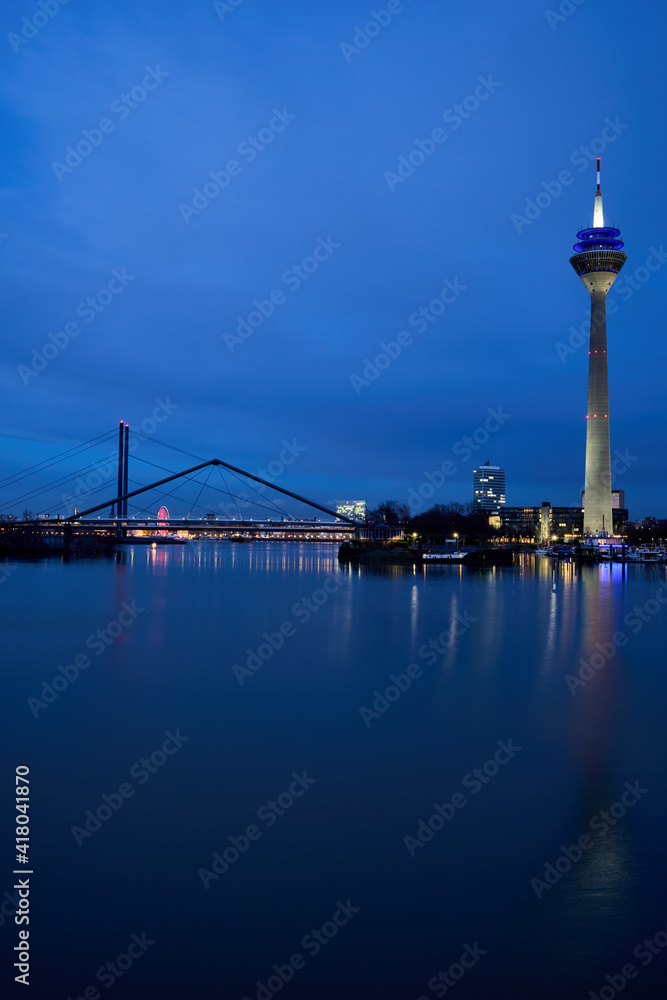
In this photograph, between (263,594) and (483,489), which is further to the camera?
(483,489)

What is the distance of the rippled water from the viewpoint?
10.8 ft

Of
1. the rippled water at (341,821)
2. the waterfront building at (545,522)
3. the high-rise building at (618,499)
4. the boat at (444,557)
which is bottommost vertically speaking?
the rippled water at (341,821)

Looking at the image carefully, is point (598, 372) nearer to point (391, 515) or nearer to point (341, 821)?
point (391, 515)

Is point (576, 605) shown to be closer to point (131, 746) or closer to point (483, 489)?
point (131, 746)

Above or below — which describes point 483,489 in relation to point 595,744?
above

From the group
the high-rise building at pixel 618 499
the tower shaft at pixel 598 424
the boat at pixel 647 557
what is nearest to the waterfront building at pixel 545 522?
the high-rise building at pixel 618 499

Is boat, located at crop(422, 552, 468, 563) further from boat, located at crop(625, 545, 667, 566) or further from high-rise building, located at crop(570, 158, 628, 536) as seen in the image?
high-rise building, located at crop(570, 158, 628, 536)

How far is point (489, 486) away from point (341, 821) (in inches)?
6079

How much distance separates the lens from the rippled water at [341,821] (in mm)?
3299

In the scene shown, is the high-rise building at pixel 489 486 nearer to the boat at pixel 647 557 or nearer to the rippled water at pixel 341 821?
the boat at pixel 647 557

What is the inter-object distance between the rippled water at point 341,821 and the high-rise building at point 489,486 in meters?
146

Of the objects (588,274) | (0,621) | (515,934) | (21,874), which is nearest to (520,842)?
(515,934)

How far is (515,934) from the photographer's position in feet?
11.4

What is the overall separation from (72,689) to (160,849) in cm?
489
